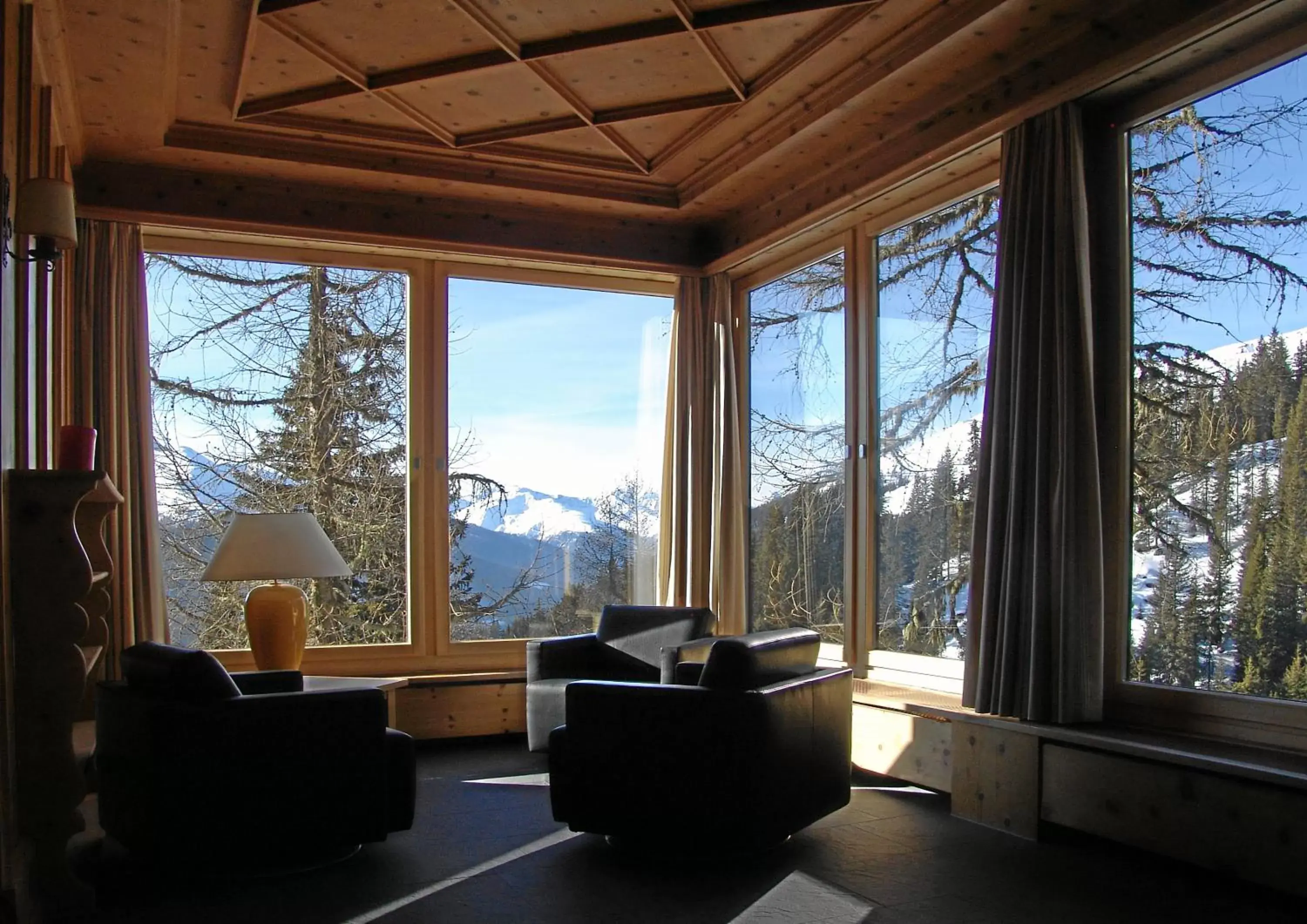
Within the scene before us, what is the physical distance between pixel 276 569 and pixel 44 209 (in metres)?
1.79

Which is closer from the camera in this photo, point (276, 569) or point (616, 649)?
point (276, 569)

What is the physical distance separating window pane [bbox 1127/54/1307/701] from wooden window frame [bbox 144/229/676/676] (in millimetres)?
3305

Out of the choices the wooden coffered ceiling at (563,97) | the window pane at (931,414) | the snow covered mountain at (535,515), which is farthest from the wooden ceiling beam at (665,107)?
the snow covered mountain at (535,515)

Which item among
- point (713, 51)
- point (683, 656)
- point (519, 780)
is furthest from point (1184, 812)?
point (713, 51)

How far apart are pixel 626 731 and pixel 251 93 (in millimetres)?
3160

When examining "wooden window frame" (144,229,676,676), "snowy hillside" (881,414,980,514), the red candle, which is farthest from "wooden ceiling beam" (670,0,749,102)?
the red candle

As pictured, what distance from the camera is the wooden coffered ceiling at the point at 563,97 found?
12.4 feet

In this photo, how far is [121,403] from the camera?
4.97 m

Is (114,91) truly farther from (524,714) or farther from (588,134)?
(524,714)

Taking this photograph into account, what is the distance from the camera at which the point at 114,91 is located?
430 cm

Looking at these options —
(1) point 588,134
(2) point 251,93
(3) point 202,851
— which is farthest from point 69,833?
(1) point 588,134

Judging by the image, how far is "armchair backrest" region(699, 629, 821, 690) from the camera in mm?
3424

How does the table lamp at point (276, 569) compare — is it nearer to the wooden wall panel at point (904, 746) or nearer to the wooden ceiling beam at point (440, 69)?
the wooden ceiling beam at point (440, 69)

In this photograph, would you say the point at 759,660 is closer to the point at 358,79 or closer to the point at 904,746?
the point at 904,746
